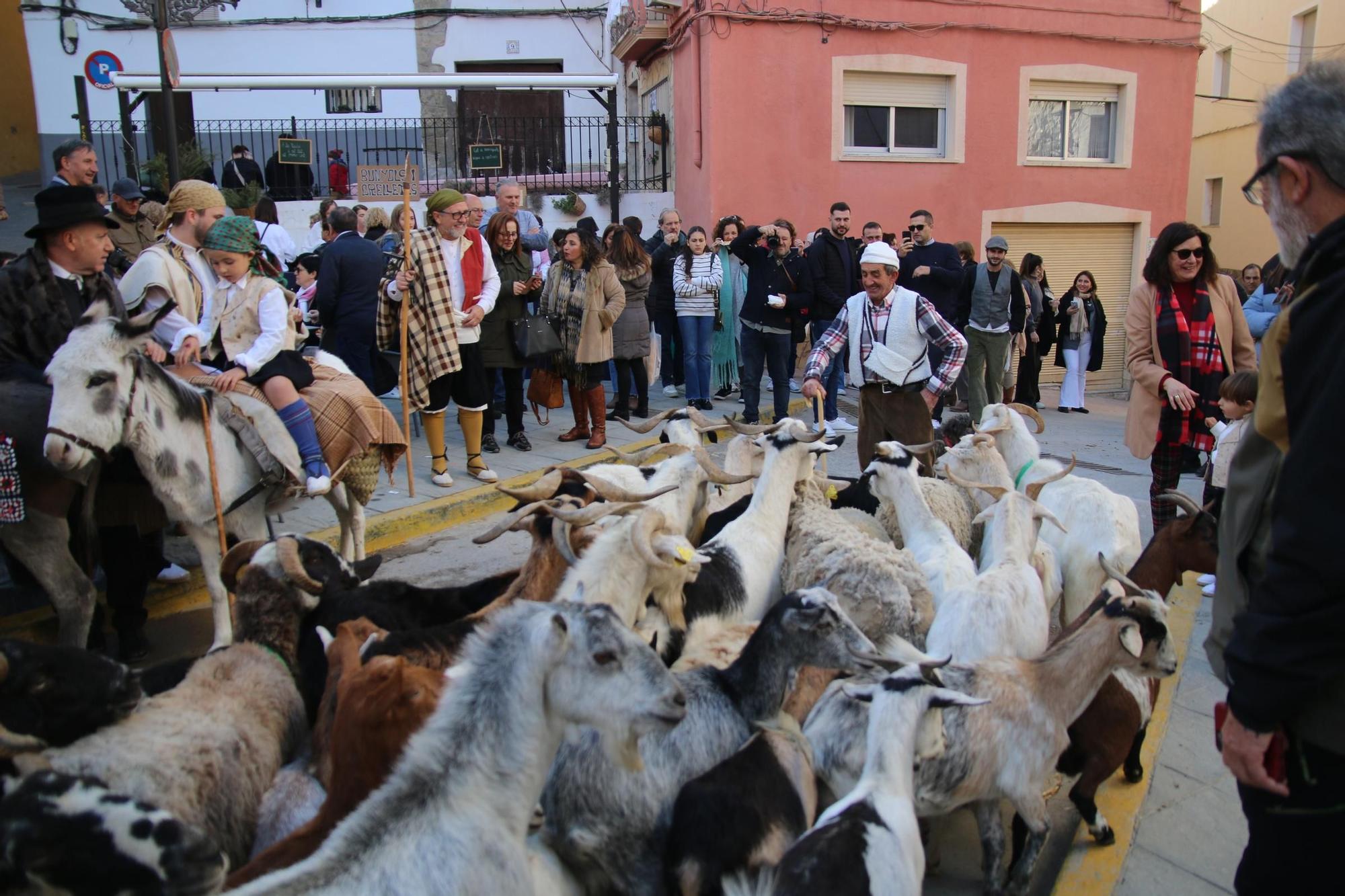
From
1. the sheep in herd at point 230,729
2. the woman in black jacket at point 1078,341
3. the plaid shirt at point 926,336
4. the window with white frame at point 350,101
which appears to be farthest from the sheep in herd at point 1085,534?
the window with white frame at point 350,101

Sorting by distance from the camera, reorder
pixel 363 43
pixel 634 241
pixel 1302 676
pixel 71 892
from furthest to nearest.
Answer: pixel 363 43 → pixel 634 241 → pixel 71 892 → pixel 1302 676

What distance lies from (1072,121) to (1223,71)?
1535 centimetres

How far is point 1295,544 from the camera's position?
1.81 meters

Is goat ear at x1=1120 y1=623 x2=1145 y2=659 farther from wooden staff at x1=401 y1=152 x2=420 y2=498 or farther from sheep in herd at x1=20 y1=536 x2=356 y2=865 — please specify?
wooden staff at x1=401 y1=152 x2=420 y2=498

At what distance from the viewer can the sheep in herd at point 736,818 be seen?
2693mm

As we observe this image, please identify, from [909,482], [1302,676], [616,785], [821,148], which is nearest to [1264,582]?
[1302,676]

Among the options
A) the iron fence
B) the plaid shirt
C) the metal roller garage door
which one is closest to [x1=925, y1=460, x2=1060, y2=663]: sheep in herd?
the plaid shirt

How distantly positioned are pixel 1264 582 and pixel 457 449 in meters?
8.12

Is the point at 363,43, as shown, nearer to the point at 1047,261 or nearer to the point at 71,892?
the point at 1047,261

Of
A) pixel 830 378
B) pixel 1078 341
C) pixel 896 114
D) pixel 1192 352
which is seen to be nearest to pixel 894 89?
pixel 896 114

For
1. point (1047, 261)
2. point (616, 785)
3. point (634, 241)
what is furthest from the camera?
point (1047, 261)

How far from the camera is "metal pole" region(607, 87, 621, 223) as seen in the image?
14.6 metres

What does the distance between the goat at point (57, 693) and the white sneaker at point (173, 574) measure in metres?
3.36

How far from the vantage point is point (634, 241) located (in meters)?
10.3
